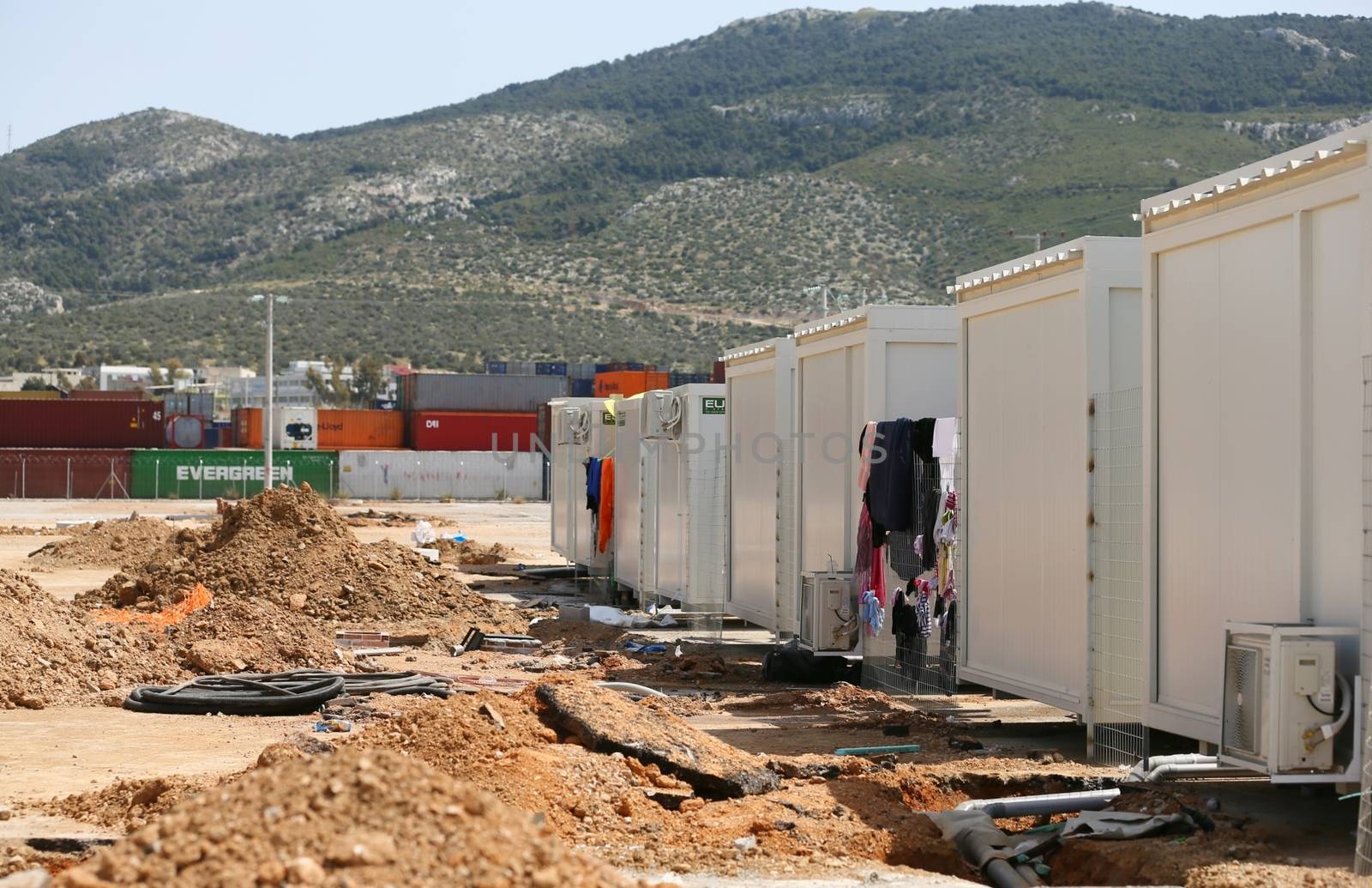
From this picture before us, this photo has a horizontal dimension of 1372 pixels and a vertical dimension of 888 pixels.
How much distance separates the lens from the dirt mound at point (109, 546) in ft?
93.3

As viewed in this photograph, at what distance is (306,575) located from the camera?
1952cm

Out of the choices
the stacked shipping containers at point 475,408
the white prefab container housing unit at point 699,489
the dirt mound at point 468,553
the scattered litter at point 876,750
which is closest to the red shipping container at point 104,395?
the stacked shipping containers at point 475,408

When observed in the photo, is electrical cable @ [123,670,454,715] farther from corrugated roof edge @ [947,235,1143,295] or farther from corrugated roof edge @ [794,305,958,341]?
corrugated roof edge @ [947,235,1143,295]

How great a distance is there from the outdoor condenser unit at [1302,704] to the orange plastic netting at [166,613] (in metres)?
13.1

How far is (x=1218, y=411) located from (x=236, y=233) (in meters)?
125

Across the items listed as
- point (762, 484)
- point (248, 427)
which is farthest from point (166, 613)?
point (248, 427)

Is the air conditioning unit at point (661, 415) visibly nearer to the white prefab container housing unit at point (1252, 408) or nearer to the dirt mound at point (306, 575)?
the dirt mound at point (306, 575)

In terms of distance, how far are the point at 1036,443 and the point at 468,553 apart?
71.2ft

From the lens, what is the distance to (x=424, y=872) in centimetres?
488

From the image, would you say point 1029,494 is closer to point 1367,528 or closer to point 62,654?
point 1367,528

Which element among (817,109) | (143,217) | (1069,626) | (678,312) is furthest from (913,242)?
(1069,626)

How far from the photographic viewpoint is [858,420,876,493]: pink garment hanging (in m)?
12.8

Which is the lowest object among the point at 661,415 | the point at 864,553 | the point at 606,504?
the point at 864,553

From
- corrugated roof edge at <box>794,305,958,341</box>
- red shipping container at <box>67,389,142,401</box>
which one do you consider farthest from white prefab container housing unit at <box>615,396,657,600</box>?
red shipping container at <box>67,389,142,401</box>
